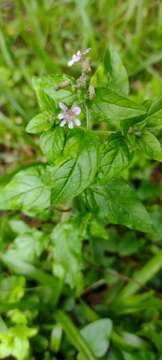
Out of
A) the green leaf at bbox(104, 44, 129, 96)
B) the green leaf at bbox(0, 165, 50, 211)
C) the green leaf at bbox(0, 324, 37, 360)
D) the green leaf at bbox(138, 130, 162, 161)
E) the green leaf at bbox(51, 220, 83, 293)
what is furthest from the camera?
the green leaf at bbox(0, 324, 37, 360)

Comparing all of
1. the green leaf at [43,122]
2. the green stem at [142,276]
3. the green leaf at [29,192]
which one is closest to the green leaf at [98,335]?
the green stem at [142,276]

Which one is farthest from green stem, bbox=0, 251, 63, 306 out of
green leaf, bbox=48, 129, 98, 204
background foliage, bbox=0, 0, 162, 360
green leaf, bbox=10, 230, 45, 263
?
green leaf, bbox=48, 129, 98, 204

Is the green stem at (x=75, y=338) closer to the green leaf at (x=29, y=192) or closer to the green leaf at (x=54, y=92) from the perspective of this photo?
the green leaf at (x=29, y=192)

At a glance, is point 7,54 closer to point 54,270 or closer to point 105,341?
point 54,270

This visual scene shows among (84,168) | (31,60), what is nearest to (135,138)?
(84,168)

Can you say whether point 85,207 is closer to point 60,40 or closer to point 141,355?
point 141,355

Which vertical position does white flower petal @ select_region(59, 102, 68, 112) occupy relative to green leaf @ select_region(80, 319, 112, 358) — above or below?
above

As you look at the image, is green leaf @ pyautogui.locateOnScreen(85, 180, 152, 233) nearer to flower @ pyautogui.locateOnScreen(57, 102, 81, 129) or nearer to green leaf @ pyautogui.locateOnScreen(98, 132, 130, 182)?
green leaf @ pyautogui.locateOnScreen(98, 132, 130, 182)
